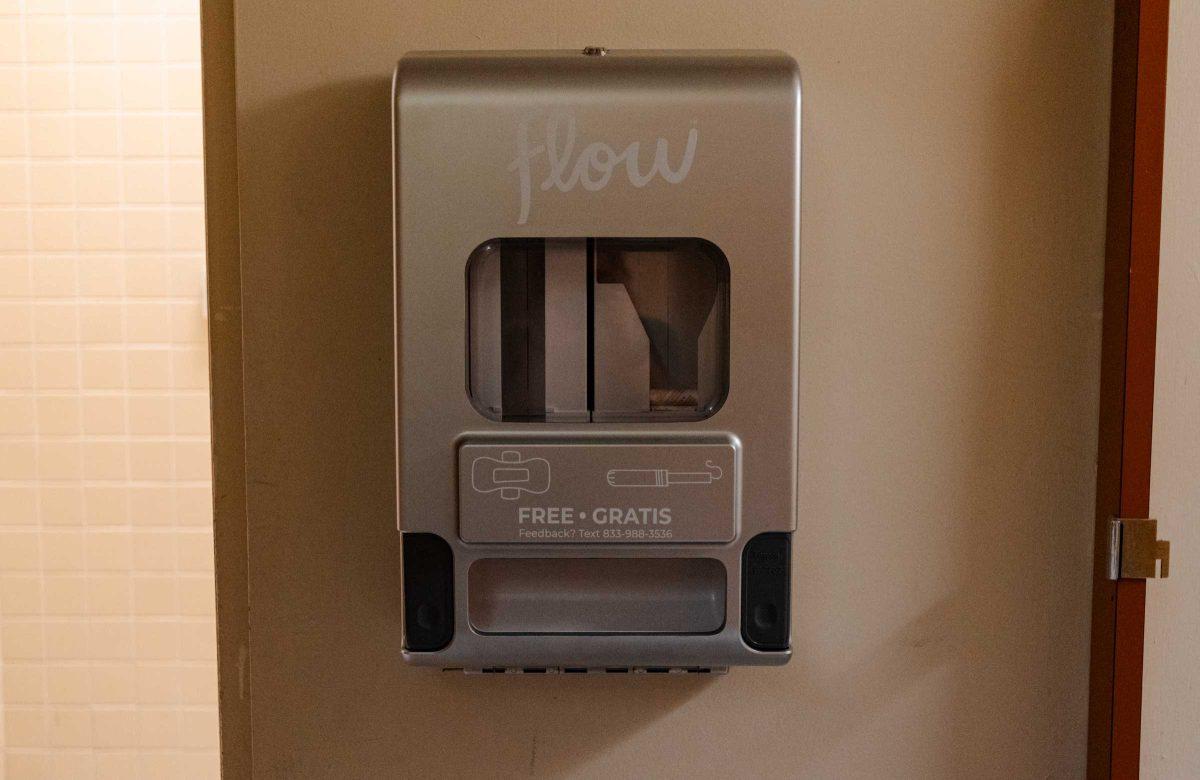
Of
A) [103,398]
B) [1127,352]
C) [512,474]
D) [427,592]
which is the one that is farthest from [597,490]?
[103,398]

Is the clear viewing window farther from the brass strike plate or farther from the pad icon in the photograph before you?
the brass strike plate

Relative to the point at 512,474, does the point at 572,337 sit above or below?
above

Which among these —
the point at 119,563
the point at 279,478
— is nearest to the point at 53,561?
the point at 119,563

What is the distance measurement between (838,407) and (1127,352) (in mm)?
339

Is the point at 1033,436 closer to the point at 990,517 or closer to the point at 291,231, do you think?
the point at 990,517

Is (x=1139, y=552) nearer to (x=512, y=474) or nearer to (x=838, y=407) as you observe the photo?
(x=838, y=407)

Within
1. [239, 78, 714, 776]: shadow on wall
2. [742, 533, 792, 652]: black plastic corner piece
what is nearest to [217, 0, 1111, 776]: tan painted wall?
[239, 78, 714, 776]: shadow on wall

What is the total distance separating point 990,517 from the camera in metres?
1.13

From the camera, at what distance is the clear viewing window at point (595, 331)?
3.29ft

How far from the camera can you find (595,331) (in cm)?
102

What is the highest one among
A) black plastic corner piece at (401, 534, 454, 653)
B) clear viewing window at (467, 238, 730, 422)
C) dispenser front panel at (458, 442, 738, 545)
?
clear viewing window at (467, 238, 730, 422)

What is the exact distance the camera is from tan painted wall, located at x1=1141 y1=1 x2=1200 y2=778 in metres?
1.05

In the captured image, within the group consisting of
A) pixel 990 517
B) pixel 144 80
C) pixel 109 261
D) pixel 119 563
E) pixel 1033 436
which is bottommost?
pixel 119 563

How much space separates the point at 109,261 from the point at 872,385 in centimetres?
105
